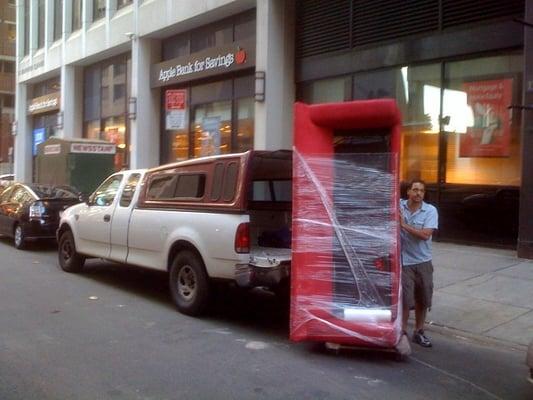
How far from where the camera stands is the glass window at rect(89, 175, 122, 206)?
9.15 m

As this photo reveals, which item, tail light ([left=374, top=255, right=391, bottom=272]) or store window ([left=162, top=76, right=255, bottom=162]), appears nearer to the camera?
tail light ([left=374, top=255, right=391, bottom=272])

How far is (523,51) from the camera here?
36.1ft

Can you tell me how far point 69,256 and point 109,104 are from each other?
53.0 ft

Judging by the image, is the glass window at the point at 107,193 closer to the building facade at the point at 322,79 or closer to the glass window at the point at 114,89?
the building facade at the point at 322,79

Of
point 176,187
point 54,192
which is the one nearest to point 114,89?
point 54,192

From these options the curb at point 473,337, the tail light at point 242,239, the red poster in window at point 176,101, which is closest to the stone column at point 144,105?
the red poster in window at point 176,101

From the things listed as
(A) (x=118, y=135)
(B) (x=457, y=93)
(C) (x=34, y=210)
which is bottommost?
(C) (x=34, y=210)

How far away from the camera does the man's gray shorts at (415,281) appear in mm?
6188

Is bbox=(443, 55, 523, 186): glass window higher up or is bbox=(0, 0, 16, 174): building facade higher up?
bbox=(0, 0, 16, 174): building facade

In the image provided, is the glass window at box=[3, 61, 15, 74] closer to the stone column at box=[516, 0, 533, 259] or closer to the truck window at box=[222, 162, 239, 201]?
the stone column at box=[516, 0, 533, 259]

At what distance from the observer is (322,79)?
1541 centimetres

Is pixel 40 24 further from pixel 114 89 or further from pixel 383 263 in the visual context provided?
pixel 383 263

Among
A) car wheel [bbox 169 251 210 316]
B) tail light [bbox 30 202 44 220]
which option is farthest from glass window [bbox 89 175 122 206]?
tail light [bbox 30 202 44 220]

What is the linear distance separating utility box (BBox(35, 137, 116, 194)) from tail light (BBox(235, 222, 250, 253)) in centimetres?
1041
